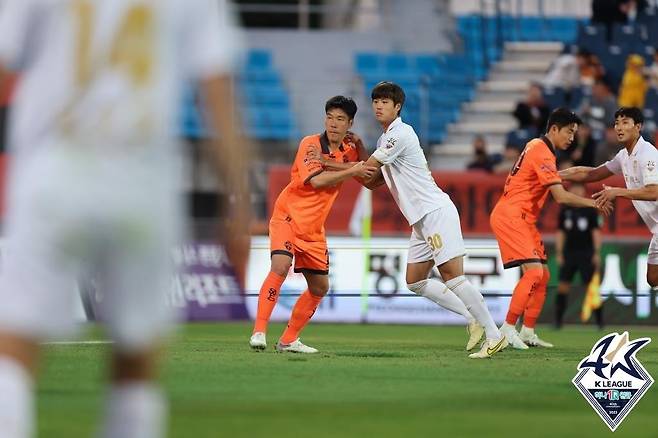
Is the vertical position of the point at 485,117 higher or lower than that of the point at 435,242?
higher

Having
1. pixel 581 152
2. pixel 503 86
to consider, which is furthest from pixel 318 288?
pixel 503 86

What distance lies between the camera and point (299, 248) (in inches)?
489

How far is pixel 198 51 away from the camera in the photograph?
158 inches

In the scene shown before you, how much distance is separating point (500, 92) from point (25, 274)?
23.8 meters

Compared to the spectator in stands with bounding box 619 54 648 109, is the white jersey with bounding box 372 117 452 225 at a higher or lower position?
lower

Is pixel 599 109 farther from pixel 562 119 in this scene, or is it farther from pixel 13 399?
pixel 13 399

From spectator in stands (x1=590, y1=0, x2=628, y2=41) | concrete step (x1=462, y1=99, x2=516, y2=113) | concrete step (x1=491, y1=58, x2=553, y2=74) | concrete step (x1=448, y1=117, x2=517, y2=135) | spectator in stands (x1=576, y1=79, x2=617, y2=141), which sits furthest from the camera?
concrete step (x1=491, y1=58, x2=553, y2=74)

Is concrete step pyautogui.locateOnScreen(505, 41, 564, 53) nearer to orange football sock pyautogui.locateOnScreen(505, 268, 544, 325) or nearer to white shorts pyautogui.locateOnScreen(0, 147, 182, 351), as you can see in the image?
orange football sock pyautogui.locateOnScreen(505, 268, 544, 325)

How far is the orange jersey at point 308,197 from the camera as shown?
40.8 ft

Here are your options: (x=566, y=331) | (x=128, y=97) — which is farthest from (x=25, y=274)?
(x=566, y=331)

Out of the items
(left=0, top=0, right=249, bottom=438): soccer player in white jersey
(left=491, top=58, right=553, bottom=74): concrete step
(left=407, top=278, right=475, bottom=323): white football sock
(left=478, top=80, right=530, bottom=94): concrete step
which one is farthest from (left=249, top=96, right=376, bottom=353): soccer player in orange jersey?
(left=491, top=58, right=553, bottom=74): concrete step

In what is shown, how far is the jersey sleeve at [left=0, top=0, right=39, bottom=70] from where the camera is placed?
12.4 ft

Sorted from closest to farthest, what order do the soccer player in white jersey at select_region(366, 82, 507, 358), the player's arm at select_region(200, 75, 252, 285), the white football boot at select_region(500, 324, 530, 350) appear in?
1. the player's arm at select_region(200, 75, 252, 285)
2. the soccer player in white jersey at select_region(366, 82, 507, 358)
3. the white football boot at select_region(500, 324, 530, 350)

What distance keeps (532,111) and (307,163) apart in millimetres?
11835
